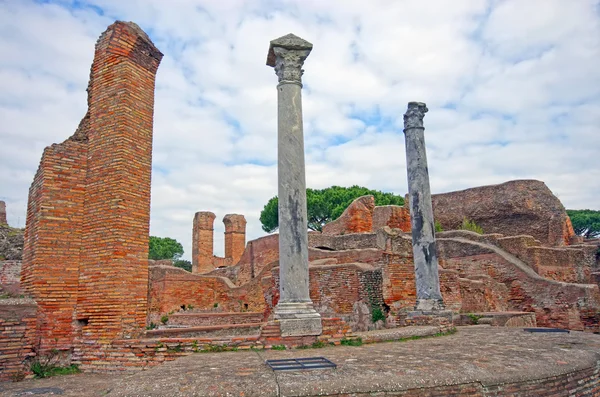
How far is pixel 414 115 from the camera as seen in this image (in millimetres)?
10797

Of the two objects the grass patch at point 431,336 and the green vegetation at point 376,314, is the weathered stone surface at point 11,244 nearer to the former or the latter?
the green vegetation at point 376,314

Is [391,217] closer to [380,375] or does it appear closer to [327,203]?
[327,203]

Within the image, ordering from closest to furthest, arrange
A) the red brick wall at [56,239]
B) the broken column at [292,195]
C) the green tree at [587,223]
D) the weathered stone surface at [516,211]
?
the broken column at [292,195]
the red brick wall at [56,239]
the weathered stone surface at [516,211]
the green tree at [587,223]

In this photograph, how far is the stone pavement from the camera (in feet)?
12.5

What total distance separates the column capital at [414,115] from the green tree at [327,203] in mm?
31913

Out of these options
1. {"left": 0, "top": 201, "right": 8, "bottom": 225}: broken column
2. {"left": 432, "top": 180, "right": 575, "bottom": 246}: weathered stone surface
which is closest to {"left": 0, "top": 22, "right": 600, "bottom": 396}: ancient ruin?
{"left": 0, "top": 201, "right": 8, "bottom": 225}: broken column

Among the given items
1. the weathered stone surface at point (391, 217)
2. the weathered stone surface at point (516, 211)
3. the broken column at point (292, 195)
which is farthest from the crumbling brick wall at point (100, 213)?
the weathered stone surface at point (516, 211)

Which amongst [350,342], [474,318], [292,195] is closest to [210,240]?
[474,318]

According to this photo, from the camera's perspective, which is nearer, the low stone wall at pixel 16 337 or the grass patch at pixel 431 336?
the low stone wall at pixel 16 337

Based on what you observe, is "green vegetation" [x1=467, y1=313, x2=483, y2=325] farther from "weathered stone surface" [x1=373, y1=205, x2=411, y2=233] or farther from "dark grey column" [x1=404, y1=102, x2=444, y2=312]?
"weathered stone surface" [x1=373, y1=205, x2=411, y2=233]

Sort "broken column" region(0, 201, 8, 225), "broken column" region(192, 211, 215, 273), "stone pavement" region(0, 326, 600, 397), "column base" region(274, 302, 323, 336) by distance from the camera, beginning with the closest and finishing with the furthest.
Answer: "stone pavement" region(0, 326, 600, 397)
"column base" region(274, 302, 323, 336)
"broken column" region(0, 201, 8, 225)
"broken column" region(192, 211, 215, 273)

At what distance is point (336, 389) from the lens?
3.76 metres

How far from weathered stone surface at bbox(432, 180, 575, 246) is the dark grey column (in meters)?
19.1

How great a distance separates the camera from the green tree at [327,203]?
4388cm
